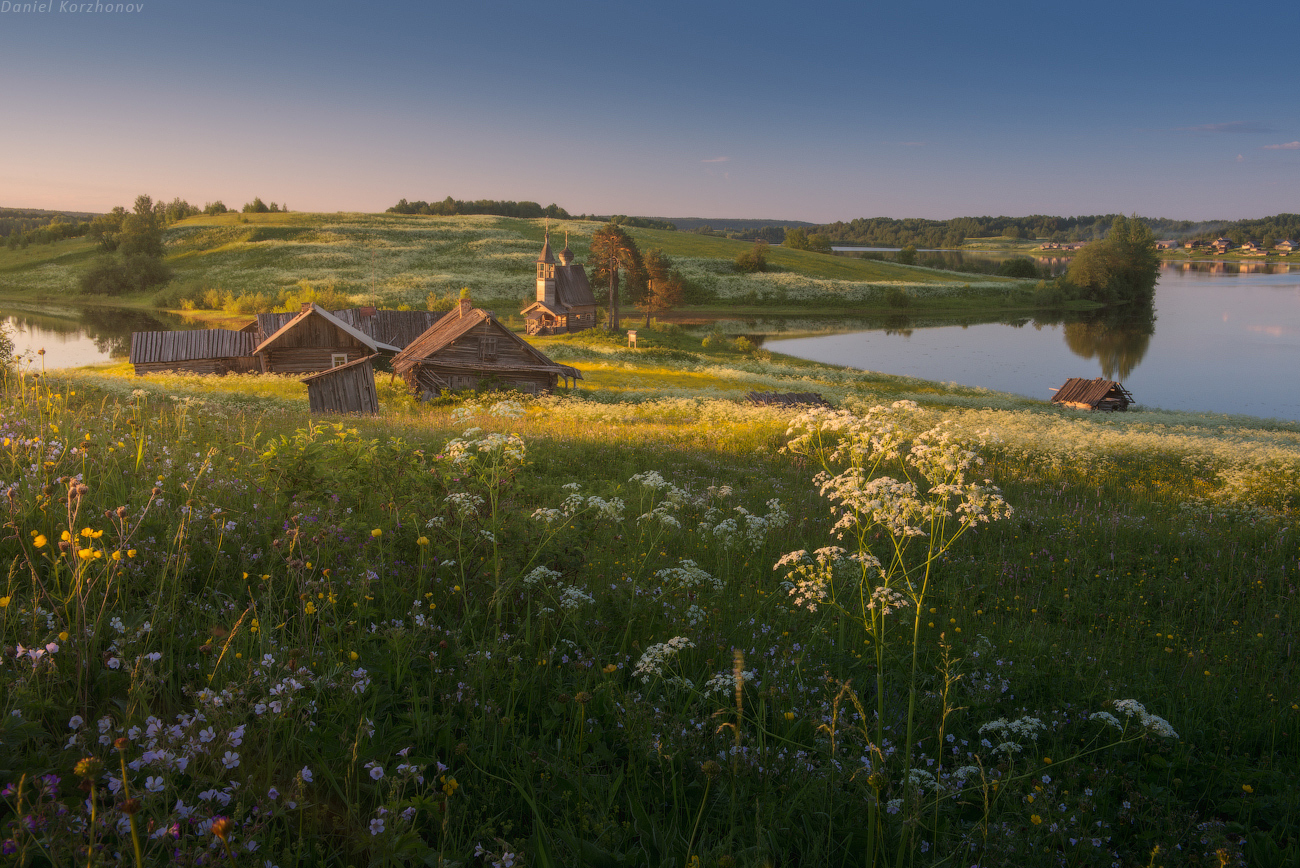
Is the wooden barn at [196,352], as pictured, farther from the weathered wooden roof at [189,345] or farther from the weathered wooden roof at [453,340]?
the weathered wooden roof at [453,340]

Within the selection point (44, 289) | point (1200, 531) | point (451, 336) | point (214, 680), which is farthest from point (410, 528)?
point (44, 289)

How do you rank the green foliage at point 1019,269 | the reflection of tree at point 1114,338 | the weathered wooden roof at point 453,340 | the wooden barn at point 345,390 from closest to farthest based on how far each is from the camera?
1. the wooden barn at point 345,390
2. the weathered wooden roof at point 453,340
3. the reflection of tree at point 1114,338
4. the green foliage at point 1019,269

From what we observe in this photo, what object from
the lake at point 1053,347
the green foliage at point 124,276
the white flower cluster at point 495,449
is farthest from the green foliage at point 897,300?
the green foliage at point 124,276

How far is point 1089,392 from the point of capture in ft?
127

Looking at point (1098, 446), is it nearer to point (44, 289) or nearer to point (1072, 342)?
point (1072, 342)

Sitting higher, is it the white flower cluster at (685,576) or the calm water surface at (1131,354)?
the calm water surface at (1131,354)

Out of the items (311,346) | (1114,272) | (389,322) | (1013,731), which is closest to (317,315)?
(311,346)

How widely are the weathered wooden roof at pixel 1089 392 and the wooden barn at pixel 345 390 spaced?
37.7 m

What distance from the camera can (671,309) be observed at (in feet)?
285

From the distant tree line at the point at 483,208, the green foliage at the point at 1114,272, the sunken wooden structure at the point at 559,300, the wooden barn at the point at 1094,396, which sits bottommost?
the wooden barn at the point at 1094,396

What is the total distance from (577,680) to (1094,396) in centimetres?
4330

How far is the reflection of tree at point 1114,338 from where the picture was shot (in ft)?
195

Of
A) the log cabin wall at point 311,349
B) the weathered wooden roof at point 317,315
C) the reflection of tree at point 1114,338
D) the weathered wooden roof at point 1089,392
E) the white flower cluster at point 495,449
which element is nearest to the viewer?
the white flower cluster at point 495,449

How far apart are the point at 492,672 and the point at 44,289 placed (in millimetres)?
124529
